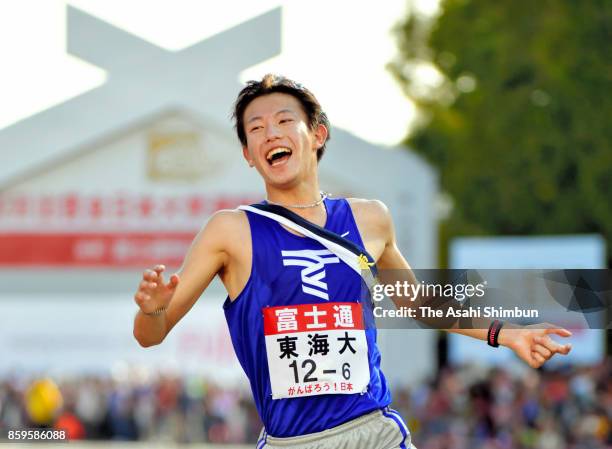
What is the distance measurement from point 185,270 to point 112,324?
1885cm

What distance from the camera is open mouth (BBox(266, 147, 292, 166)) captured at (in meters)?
4.35

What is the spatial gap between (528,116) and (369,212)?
2530cm

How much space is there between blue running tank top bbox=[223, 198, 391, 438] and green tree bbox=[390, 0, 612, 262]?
2450 centimetres

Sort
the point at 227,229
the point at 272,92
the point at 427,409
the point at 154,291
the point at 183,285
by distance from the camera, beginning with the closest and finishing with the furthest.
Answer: the point at 154,291 < the point at 183,285 < the point at 227,229 < the point at 272,92 < the point at 427,409

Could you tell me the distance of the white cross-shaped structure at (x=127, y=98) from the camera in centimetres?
2070

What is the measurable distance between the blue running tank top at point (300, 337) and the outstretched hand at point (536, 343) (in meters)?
0.54

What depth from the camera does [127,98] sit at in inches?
848

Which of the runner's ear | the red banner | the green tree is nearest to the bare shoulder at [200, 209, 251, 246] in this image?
the runner's ear

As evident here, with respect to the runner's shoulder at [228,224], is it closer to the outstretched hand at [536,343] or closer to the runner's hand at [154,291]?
the runner's hand at [154,291]

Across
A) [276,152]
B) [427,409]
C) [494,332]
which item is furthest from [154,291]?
[427,409]

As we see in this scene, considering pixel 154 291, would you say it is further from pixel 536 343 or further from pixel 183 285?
pixel 536 343

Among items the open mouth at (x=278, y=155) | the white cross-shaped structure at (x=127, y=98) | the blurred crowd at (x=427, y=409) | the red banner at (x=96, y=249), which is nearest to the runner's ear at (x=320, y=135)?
the open mouth at (x=278, y=155)

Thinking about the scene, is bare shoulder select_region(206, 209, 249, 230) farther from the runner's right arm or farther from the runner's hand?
the runner's hand

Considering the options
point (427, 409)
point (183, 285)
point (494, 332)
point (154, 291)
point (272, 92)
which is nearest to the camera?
point (154, 291)
